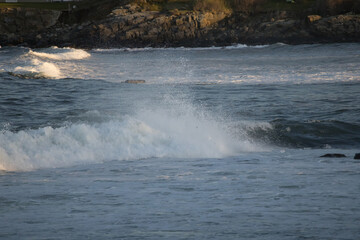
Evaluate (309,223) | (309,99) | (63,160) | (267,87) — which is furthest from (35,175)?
(267,87)

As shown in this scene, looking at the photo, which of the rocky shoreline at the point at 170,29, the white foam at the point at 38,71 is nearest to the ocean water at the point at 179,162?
the white foam at the point at 38,71

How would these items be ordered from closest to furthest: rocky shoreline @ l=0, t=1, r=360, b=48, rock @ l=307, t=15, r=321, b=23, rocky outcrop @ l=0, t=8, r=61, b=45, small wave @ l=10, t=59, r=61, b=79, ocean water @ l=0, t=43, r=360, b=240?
ocean water @ l=0, t=43, r=360, b=240 → small wave @ l=10, t=59, r=61, b=79 → rocky shoreline @ l=0, t=1, r=360, b=48 → rock @ l=307, t=15, r=321, b=23 → rocky outcrop @ l=0, t=8, r=61, b=45

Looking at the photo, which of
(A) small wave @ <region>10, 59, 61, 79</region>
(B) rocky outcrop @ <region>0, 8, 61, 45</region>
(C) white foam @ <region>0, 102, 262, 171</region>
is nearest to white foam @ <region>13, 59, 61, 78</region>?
(A) small wave @ <region>10, 59, 61, 79</region>

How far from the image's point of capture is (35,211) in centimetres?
590

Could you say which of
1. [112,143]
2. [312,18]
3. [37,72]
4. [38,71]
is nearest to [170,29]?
[312,18]

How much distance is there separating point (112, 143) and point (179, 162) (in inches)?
70.6

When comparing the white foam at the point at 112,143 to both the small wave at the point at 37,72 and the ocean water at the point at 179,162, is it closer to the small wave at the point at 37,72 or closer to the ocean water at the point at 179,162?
the ocean water at the point at 179,162

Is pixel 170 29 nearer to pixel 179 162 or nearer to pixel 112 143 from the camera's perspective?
pixel 112 143

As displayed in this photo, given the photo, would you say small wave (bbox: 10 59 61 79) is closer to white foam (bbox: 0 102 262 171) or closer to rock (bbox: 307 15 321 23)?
white foam (bbox: 0 102 262 171)

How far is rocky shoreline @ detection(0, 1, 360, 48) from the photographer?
Result: 170 ft

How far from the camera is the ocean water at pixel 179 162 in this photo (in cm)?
541

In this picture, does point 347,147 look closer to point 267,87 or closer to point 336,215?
point 336,215

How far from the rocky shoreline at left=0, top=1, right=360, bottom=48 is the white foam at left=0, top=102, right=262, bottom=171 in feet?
136

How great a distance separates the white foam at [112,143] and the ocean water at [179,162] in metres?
0.03
